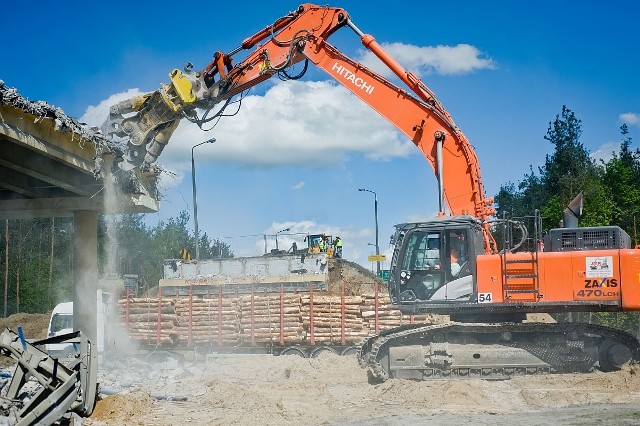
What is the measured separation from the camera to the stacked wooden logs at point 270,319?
2267 centimetres

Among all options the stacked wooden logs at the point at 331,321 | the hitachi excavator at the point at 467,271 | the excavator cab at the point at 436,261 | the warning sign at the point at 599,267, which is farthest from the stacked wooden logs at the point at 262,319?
the warning sign at the point at 599,267

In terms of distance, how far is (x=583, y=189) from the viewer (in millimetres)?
40312

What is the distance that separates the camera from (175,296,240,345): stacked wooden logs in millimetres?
23234

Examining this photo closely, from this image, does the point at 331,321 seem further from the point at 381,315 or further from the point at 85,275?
the point at 85,275

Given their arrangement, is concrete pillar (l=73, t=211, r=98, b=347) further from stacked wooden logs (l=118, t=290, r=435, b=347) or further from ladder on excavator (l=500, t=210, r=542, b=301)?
ladder on excavator (l=500, t=210, r=542, b=301)

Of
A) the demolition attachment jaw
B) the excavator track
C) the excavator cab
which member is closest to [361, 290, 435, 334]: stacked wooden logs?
the excavator track

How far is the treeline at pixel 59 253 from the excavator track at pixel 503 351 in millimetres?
23335

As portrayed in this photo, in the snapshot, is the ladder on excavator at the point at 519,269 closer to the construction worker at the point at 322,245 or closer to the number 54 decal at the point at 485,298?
the number 54 decal at the point at 485,298

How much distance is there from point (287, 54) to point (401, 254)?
5317mm

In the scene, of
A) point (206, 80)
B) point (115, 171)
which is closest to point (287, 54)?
point (206, 80)

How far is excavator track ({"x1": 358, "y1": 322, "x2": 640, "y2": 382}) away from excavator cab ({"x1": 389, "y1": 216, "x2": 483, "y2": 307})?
2.58 feet

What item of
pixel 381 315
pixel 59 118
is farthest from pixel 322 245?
pixel 59 118

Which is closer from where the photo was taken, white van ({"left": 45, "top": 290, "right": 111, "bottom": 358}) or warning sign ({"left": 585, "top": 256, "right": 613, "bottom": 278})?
warning sign ({"left": 585, "top": 256, "right": 613, "bottom": 278})

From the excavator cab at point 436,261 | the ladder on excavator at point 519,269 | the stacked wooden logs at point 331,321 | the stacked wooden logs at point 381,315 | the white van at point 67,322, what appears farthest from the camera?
the stacked wooden logs at point 381,315
